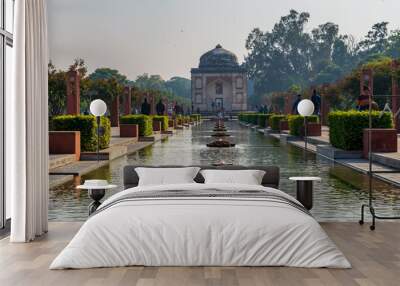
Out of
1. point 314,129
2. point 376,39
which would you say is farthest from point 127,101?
point 376,39

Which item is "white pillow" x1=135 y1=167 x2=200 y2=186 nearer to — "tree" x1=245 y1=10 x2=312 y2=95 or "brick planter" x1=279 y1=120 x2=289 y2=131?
"brick planter" x1=279 y1=120 x2=289 y2=131

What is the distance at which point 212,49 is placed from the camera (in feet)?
301

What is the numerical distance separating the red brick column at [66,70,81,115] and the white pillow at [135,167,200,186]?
17800mm

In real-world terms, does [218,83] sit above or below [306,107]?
above

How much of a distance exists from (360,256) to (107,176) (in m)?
6.89

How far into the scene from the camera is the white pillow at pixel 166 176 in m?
6.85

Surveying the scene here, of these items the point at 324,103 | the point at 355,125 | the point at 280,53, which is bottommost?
the point at 355,125

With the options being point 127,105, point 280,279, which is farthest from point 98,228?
point 127,105

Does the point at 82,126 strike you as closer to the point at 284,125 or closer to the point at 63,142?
the point at 63,142

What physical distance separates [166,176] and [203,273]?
2080mm

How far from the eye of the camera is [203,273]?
494 centimetres

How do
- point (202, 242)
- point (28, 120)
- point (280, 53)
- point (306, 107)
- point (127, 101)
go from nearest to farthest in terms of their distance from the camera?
point (202, 242) < point (28, 120) < point (306, 107) < point (127, 101) < point (280, 53)

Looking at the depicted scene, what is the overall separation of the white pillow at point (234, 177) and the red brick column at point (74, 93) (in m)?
→ 18.0

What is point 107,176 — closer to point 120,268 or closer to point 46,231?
point 46,231
